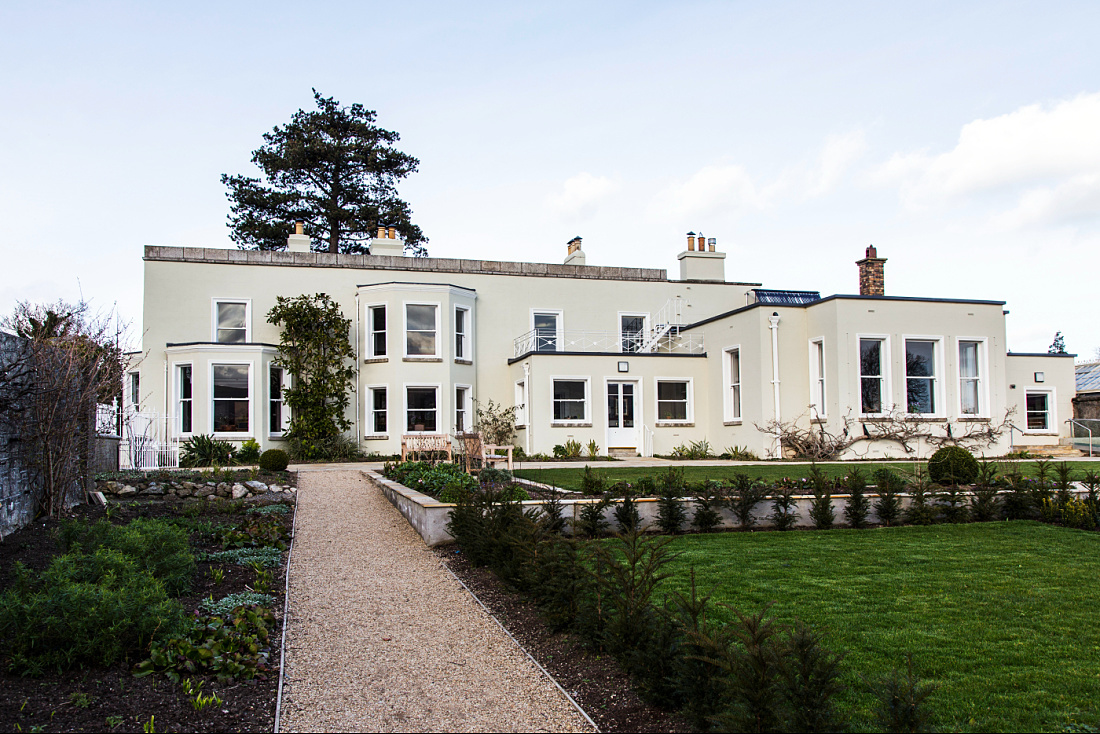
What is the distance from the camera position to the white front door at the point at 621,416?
21.5m

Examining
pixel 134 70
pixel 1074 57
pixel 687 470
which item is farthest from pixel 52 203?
pixel 1074 57

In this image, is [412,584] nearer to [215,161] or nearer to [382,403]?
[382,403]

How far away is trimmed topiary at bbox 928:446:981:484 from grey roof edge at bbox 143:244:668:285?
580 inches

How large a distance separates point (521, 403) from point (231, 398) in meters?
8.20

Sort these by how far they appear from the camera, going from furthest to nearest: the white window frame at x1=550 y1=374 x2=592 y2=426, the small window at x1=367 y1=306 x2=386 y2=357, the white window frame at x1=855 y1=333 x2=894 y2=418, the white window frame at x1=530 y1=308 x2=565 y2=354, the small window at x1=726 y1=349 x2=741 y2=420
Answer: the white window frame at x1=530 y1=308 x2=565 y2=354 < the small window at x1=367 y1=306 x2=386 y2=357 < the white window frame at x1=550 y1=374 x2=592 y2=426 < the small window at x1=726 y1=349 x2=741 y2=420 < the white window frame at x1=855 y1=333 x2=894 y2=418

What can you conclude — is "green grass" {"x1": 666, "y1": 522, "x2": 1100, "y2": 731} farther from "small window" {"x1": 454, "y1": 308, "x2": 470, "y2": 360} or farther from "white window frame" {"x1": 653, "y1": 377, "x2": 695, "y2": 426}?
"small window" {"x1": 454, "y1": 308, "x2": 470, "y2": 360}

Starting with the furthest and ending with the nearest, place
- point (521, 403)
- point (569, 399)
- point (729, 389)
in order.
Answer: point (521, 403), point (569, 399), point (729, 389)

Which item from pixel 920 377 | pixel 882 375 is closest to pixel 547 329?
pixel 882 375

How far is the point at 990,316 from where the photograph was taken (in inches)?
764

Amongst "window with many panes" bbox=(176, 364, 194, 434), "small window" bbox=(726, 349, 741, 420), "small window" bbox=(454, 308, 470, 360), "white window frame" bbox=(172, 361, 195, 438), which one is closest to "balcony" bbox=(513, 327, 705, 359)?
"small window" bbox=(454, 308, 470, 360)

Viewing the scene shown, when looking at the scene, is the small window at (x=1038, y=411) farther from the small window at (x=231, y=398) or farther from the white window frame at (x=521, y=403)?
the small window at (x=231, y=398)

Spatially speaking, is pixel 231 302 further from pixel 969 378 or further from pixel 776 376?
pixel 969 378

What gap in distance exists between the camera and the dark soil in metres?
3.63

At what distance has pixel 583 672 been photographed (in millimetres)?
4332
